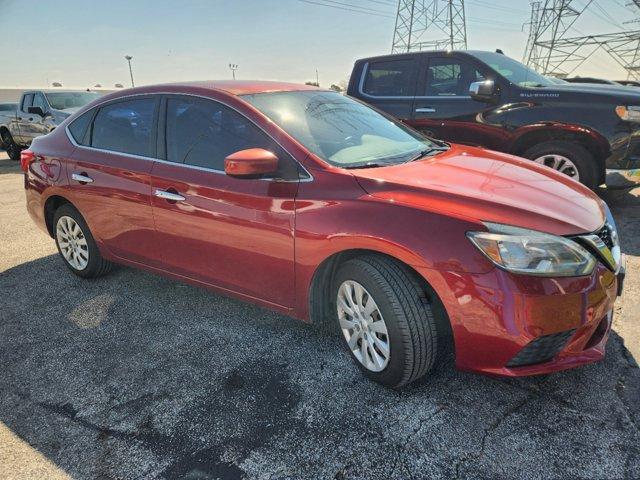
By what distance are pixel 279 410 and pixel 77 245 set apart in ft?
8.56

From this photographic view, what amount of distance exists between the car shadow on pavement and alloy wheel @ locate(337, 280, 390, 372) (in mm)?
170

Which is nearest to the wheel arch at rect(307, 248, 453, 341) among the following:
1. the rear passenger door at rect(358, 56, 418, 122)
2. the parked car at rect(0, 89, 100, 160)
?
the rear passenger door at rect(358, 56, 418, 122)

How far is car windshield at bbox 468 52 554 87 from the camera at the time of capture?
17.2 ft

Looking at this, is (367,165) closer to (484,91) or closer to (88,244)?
(88,244)

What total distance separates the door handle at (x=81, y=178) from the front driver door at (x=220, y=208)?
32.0 inches

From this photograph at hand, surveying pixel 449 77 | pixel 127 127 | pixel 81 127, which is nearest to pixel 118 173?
pixel 127 127

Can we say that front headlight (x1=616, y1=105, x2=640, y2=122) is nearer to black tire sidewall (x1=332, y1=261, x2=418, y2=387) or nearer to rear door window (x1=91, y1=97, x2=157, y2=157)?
black tire sidewall (x1=332, y1=261, x2=418, y2=387)

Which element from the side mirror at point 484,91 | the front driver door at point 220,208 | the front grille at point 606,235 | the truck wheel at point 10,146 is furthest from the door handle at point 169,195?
the truck wheel at point 10,146

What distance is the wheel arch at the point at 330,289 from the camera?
2.22 meters

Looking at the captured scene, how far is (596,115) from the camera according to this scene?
15.4 ft

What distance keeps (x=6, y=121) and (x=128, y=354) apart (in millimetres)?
12992

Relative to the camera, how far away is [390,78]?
19.6ft

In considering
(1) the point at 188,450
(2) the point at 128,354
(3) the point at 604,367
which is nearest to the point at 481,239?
(3) the point at 604,367

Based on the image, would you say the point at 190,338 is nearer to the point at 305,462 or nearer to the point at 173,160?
the point at 173,160
